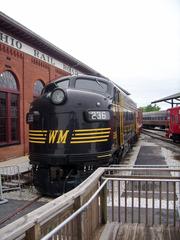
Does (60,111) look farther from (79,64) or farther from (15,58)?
(79,64)

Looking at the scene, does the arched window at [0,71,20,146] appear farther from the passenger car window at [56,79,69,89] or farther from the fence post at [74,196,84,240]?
the fence post at [74,196,84,240]

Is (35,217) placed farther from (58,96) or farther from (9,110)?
(9,110)

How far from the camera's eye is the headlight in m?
8.45

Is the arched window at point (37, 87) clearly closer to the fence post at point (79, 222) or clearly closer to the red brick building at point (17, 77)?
the red brick building at point (17, 77)

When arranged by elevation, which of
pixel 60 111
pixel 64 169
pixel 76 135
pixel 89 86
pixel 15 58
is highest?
pixel 15 58

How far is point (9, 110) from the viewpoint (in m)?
17.4

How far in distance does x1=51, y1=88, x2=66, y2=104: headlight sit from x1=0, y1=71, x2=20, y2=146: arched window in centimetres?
862

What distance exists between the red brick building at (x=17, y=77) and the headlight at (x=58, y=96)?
8618 millimetres

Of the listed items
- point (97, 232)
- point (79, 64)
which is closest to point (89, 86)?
point (97, 232)

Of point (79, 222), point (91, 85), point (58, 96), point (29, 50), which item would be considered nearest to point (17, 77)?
point (29, 50)

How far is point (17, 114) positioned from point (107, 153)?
10.6 metres

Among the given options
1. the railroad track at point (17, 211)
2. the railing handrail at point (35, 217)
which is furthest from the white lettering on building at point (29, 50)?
the railing handrail at point (35, 217)

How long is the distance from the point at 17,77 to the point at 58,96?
10218 millimetres

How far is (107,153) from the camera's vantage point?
8.86m
